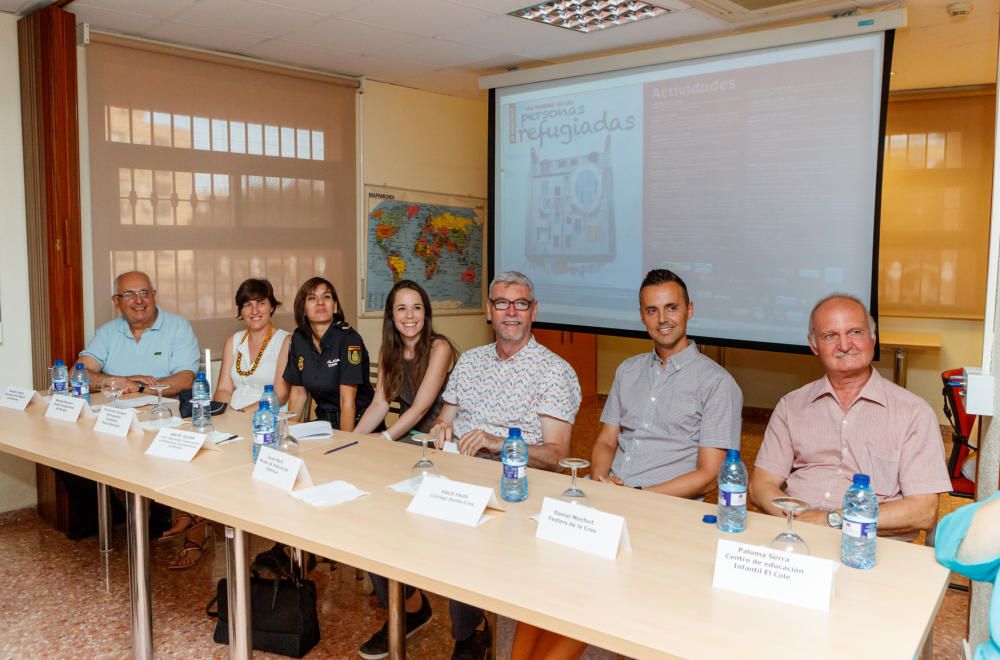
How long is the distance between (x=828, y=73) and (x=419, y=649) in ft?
10.5

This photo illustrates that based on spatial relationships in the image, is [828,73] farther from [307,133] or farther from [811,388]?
[307,133]

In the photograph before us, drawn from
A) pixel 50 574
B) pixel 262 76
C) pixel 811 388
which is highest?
pixel 262 76

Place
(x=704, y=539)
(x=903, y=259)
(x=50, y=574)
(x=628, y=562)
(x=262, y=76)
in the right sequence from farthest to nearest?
1. (x=903, y=259)
2. (x=262, y=76)
3. (x=50, y=574)
4. (x=704, y=539)
5. (x=628, y=562)

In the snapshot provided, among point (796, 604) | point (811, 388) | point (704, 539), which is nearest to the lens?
point (796, 604)

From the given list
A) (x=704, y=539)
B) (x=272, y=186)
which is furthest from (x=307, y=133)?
(x=704, y=539)

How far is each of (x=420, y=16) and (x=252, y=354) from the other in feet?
Result: 6.16

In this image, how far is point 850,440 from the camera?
7.23ft

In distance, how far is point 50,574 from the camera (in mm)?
3338

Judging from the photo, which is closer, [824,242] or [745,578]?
[745,578]

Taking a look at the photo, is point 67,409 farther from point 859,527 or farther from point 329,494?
point 859,527

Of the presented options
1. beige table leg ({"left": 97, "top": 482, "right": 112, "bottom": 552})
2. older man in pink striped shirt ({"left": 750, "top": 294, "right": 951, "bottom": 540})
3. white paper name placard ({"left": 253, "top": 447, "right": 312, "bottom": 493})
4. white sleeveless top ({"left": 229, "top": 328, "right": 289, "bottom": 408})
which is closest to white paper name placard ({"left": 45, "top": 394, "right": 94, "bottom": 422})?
beige table leg ({"left": 97, "top": 482, "right": 112, "bottom": 552})

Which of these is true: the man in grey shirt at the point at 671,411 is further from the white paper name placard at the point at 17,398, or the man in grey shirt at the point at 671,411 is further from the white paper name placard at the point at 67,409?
the white paper name placard at the point at 17,398

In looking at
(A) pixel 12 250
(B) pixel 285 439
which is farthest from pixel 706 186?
(A) pixel 12 250

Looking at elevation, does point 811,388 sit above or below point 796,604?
above
